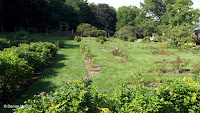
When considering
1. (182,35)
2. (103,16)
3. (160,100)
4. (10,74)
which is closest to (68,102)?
(160,100)

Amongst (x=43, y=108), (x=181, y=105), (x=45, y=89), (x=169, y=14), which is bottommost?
(x=45, y=89)

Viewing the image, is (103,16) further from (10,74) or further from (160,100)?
(160,100)

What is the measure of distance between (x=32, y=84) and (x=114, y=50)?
714 centimetres

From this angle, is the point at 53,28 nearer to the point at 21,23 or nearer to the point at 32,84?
the point at 21,23

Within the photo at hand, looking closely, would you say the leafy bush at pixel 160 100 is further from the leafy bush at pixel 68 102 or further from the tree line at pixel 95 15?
the tree line at pixel 95 15

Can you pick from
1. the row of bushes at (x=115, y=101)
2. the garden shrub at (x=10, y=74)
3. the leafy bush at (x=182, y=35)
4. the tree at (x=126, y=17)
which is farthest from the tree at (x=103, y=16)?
the row of bushes at (x=115, y=101)

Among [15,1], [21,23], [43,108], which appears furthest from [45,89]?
[21,23]

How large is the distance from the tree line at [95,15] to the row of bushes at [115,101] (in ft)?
85.7

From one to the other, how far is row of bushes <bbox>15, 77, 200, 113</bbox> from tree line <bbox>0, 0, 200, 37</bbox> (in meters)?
26.1

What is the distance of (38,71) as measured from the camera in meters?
6.03

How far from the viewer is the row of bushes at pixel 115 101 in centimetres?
209

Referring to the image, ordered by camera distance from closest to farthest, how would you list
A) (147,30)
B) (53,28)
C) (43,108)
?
1. (43,108)
2. (147,30)
3. (53,28)

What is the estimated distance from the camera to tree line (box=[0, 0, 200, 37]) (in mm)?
27219

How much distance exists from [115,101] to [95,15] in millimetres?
42620
